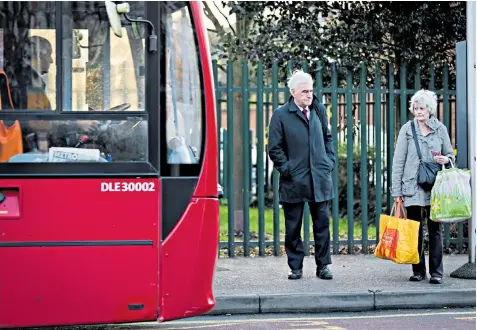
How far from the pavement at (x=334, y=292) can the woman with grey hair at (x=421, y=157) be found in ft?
1.36

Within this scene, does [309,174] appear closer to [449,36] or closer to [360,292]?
[360,292]

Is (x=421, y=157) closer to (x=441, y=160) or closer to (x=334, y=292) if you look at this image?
(x=441, y=160)

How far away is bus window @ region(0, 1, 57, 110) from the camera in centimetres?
585

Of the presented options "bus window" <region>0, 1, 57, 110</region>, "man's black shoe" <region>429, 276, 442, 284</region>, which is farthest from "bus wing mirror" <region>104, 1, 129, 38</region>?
"man's black shoe" <region>429, 276, 442, 284</region>

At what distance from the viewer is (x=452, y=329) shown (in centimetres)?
694

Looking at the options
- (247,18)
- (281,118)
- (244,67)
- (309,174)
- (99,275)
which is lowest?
(99,275)

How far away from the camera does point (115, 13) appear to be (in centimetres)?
593

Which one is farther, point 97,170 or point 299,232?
point 299,232

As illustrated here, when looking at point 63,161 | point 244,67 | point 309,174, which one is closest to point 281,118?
point 309,174

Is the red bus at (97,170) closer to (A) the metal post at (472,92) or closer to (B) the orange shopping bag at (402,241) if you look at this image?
(B) the orange shopping bag at (402,241)

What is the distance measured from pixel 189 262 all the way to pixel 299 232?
9.30 ft

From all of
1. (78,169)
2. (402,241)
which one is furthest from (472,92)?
(78,169)

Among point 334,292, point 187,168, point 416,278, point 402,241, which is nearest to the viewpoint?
point 187,168

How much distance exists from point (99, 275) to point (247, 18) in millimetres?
7835
